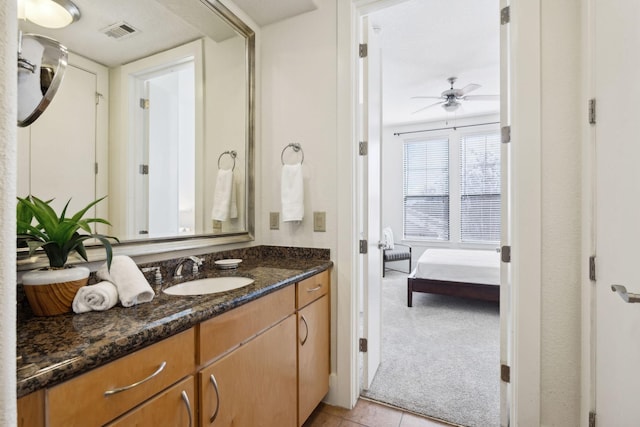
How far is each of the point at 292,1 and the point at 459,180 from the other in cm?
444

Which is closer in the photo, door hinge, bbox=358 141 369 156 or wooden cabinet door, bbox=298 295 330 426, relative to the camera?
wooden cabinet door, bbox=298 295 330 426

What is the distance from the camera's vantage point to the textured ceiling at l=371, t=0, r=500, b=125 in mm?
2385

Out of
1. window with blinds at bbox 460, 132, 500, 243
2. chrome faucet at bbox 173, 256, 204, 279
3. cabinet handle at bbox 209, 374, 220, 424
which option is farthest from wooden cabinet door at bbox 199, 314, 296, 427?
window with blinds at bbox 460, 132, 500, 243

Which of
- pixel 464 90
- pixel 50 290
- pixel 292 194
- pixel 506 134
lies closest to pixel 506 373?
pixel 506 134

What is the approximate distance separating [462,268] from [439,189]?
245 cm

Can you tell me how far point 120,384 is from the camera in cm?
69

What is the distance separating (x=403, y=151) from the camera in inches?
228

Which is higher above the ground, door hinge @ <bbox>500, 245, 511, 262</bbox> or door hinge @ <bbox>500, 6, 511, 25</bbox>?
door hinge @ <bbox>500, 6, 511, 25</bbox>

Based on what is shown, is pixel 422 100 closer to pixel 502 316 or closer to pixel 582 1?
pixel 582 1

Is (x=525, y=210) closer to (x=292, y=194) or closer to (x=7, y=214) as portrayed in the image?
(x=292, y=194)

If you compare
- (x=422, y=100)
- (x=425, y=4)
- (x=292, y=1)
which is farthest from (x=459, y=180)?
(x=292, y=1)

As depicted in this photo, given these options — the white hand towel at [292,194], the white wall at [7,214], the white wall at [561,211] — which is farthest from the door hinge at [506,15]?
the white wall at [7,214]

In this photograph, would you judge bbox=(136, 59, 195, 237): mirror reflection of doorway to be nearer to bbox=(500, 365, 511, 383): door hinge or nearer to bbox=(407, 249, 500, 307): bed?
bbox=(500, 365, 511, 383): door hinge

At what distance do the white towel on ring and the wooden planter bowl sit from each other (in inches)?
34.7
